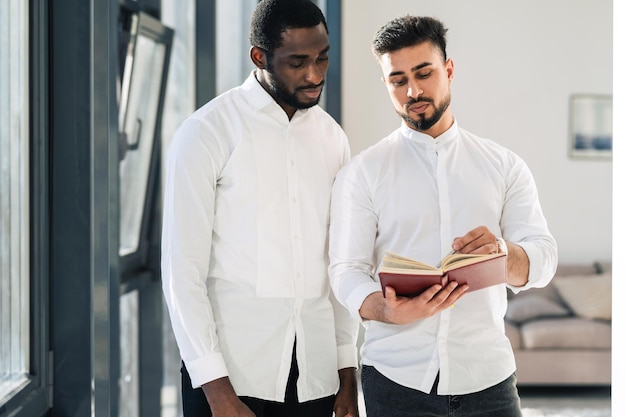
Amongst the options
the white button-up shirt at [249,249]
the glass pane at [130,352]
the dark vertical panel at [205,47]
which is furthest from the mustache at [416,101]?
the glass pane at [130,352]

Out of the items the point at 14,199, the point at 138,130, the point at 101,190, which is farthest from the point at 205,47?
the point at 14,199

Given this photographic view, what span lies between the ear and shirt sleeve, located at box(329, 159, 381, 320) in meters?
0.31

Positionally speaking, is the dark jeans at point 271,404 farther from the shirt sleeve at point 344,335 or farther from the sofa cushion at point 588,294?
the sofa cushion at point 588,294

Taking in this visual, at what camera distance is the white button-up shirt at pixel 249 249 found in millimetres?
1771

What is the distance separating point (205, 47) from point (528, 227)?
209 cm

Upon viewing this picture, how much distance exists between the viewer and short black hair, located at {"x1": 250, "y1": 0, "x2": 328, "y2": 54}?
6.02ft

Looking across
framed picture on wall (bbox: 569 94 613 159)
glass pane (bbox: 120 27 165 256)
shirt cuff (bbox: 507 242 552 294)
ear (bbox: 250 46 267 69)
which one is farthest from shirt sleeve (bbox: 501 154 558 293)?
framed picture on wall (bbox: 569 94 613 159)

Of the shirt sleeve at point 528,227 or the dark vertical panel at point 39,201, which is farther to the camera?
the dark vertical panel at point 39,201

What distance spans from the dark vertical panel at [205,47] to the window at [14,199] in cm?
167

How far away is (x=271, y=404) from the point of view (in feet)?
6.10

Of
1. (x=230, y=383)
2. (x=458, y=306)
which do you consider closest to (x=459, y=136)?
(x=458, y=306)

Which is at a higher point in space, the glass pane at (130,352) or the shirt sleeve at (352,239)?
the shirt sleeve at (352,239)

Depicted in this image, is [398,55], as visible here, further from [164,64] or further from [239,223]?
[164,64]

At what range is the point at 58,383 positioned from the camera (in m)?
2.00
